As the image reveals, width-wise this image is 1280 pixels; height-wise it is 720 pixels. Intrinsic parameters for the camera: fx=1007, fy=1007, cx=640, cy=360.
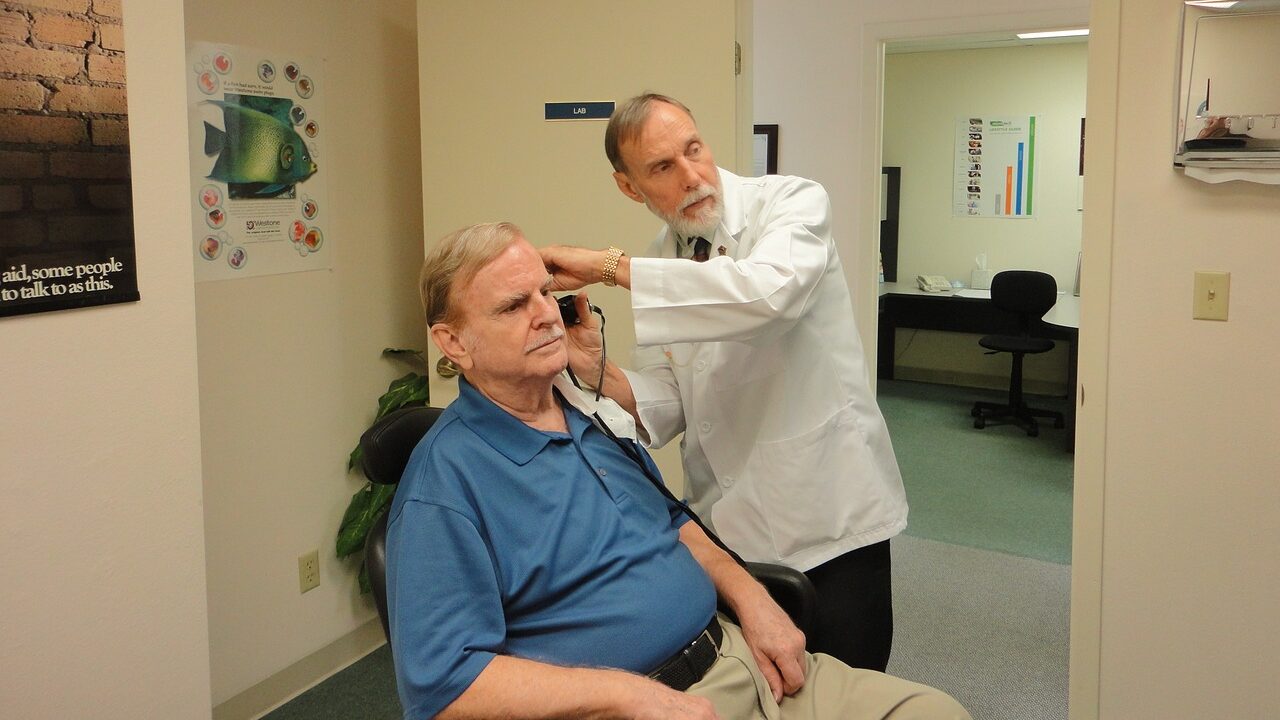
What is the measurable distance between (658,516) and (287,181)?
5.52 ft

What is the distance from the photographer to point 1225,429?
2.23m

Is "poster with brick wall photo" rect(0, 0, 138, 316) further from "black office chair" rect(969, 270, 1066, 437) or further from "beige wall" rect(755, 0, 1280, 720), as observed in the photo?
"black office chair" rect(969, 270, 1066, 437)

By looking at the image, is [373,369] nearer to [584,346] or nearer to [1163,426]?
[584,346]

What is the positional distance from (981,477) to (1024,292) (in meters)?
1.46

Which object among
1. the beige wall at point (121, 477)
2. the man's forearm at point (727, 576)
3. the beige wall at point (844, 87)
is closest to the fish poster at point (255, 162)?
the beige wall at point (121, 477)

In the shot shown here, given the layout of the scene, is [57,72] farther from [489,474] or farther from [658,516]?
[658,516]

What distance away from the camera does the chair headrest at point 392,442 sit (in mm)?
1608

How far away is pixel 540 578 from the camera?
1.45m

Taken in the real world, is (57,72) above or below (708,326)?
above

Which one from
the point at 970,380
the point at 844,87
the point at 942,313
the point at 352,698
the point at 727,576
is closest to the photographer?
the point at 727,576

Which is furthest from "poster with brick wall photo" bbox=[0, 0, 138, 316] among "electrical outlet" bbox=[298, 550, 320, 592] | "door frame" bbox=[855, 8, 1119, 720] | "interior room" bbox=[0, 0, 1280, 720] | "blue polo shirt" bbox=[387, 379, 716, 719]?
"door frame" bbox=[855, 8, 1119, 720]

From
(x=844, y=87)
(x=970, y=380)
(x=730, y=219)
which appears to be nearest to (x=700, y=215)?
(x=730, y=219)

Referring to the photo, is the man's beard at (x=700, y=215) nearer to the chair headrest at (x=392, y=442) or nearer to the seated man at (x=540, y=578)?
the seated man at (x=540, y=578)

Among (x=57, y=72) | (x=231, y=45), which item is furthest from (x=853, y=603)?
(x=231, y=45)
